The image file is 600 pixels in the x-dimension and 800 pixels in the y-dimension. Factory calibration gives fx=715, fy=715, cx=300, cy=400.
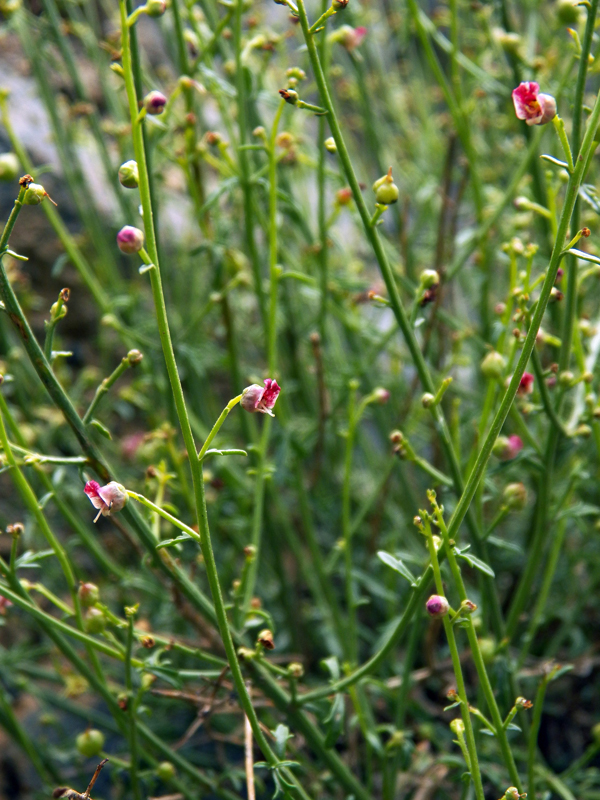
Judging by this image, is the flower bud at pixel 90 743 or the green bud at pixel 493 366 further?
the flower bud at pixel 90 743

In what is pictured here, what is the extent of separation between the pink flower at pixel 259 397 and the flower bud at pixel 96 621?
282mm

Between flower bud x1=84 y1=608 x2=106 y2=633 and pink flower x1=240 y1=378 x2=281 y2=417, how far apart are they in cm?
28

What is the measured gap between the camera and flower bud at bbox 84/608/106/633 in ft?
2.29

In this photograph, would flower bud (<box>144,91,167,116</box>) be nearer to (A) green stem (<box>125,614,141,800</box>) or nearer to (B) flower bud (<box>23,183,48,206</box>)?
(B) flower bud (<box>23,183,48,206</box>)

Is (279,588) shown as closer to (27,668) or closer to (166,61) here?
(27,668)

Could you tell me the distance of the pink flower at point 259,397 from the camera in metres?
0.57

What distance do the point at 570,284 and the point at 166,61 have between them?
203 cm

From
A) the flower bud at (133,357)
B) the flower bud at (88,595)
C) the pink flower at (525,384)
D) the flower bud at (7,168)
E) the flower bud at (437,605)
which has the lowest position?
the flower bud at (88,595)

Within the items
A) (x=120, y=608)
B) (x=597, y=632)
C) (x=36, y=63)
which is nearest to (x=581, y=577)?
(x=597, y=632)

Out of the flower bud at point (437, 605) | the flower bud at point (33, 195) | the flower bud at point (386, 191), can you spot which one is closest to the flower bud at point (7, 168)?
the flower bud at point (33, 195)

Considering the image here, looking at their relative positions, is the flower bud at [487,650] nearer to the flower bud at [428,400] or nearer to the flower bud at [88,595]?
the flower bud at [428,400]

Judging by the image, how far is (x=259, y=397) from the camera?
1.87 ft

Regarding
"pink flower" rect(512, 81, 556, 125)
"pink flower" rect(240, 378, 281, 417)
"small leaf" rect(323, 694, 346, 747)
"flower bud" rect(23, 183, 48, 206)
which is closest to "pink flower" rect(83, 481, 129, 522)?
"pink flower" rect(240, 378, 281, 417)

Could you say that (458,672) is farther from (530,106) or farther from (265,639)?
(530,106)
